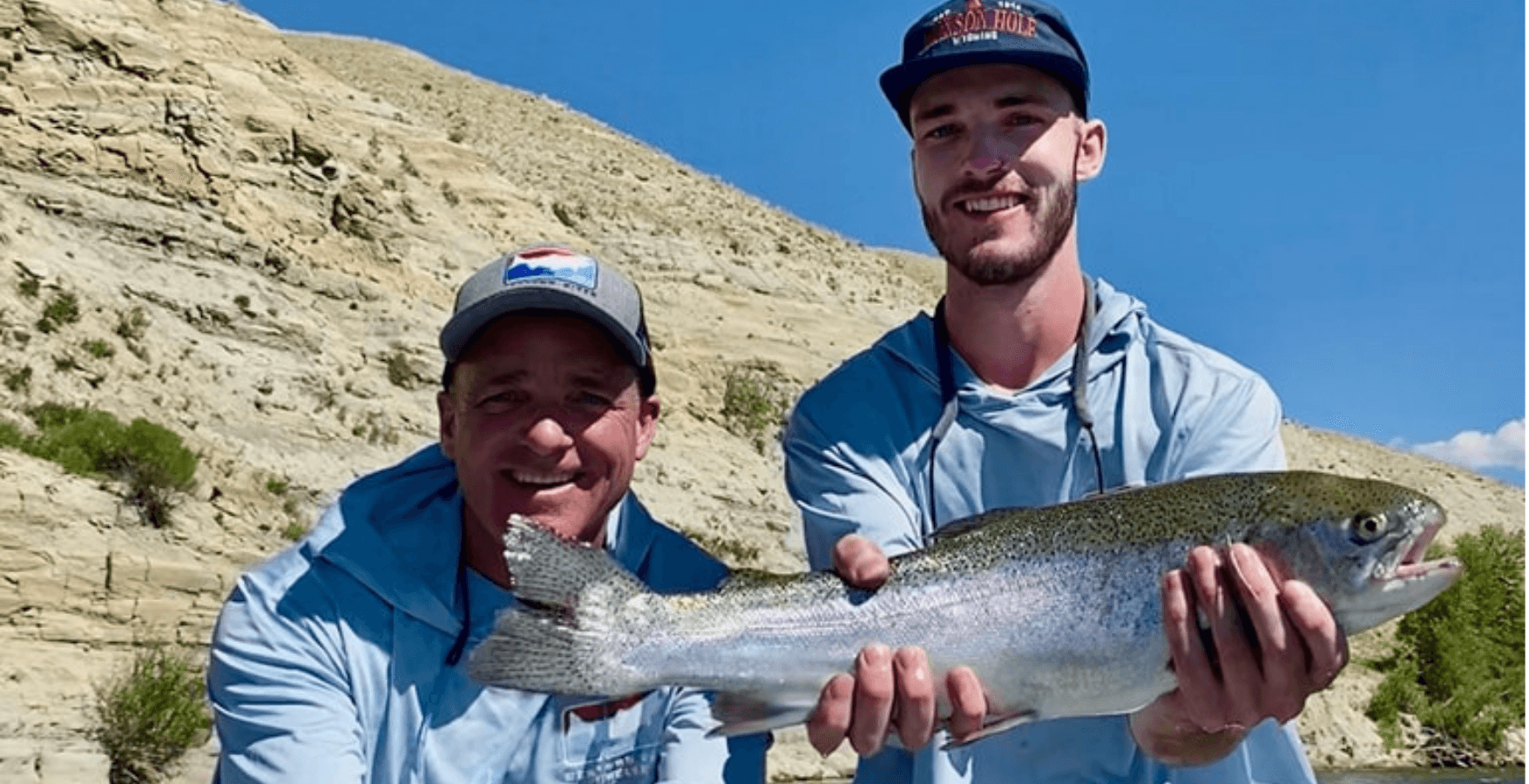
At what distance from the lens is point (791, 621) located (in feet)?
12.8

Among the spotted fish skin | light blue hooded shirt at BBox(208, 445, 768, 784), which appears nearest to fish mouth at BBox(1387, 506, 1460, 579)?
the spotted fish skin

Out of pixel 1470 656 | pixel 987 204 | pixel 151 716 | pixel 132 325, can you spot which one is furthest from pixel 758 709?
pixel 1470 656

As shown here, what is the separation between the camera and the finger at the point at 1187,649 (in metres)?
3.73

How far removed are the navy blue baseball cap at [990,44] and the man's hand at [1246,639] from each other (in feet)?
5.04

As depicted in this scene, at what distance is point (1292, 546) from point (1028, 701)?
731 mm

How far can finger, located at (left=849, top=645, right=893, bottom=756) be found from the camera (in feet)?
12.5

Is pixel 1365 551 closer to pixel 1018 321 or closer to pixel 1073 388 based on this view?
pixel 1073 388

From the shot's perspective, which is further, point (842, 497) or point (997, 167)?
point (842, 497)

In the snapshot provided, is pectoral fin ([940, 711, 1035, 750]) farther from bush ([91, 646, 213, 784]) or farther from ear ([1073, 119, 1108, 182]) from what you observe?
bush ([91, 646, 213, 784])

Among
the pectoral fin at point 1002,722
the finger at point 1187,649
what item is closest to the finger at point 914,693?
the pectoral fin at point 1002,722

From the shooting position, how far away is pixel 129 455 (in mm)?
19375

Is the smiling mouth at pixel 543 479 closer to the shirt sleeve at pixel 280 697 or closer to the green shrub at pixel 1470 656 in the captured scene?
the shirt sleeve at pixel 280 697

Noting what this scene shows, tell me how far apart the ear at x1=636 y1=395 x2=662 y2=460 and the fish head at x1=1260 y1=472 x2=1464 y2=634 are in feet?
6.28

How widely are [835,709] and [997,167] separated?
5.23 ft
